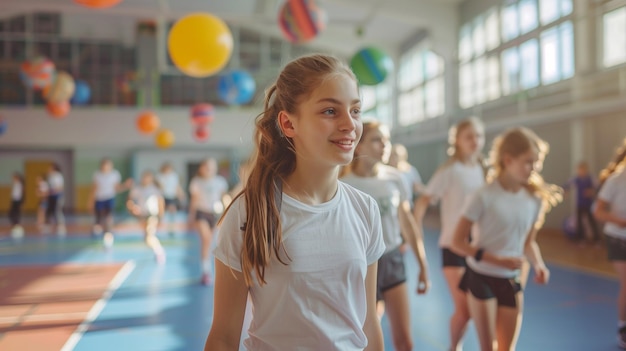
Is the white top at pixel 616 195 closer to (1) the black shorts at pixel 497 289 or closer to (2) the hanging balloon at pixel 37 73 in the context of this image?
(1) the black shorts at pixel 497 289

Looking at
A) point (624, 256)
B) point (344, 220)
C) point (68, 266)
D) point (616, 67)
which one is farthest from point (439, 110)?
point (344, 220)

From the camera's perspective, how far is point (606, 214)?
376 cm

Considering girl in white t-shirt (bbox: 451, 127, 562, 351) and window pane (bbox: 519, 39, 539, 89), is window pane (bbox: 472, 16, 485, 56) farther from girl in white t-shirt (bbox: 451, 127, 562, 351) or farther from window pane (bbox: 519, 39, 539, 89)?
girl in white t-shirt (bbox: 451, 127, 562, 351)

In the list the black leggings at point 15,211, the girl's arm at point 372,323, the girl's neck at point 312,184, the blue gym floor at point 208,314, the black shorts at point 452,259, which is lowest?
the blue gym floor at point 208,314

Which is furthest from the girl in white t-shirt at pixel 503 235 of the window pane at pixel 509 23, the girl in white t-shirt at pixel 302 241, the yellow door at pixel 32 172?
the yellow door at pixel 32 172

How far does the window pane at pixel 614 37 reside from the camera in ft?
31.1

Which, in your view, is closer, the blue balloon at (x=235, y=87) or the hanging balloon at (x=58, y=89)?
the blue balloon at (x=235, y=87)

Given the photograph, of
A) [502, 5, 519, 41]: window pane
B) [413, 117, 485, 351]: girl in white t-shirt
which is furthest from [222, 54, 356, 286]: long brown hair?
[502, 5, 519, 41]: window pane

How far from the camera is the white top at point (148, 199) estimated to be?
8383mm

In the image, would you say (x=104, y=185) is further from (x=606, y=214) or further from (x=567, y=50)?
(x=567, y=50)

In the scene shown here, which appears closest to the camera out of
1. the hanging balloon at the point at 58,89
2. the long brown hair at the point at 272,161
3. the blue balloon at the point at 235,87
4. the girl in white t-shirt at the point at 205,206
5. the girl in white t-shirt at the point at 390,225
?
the long brown hair at the point at 272,161

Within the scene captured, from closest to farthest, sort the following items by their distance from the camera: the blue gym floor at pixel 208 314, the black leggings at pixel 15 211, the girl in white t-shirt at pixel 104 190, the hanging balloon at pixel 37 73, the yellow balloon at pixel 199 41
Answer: the blue gym floor at pixel 208 314 < the yellow balloon at pixel 199 41 < the girl in white t-shirt at pixel 104 190 < the hanging balloon at pixel 37 73 < the black leggings at pixel 15 211

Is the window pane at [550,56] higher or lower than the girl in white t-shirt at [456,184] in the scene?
higher

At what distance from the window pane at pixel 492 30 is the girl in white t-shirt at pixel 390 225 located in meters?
11.3
